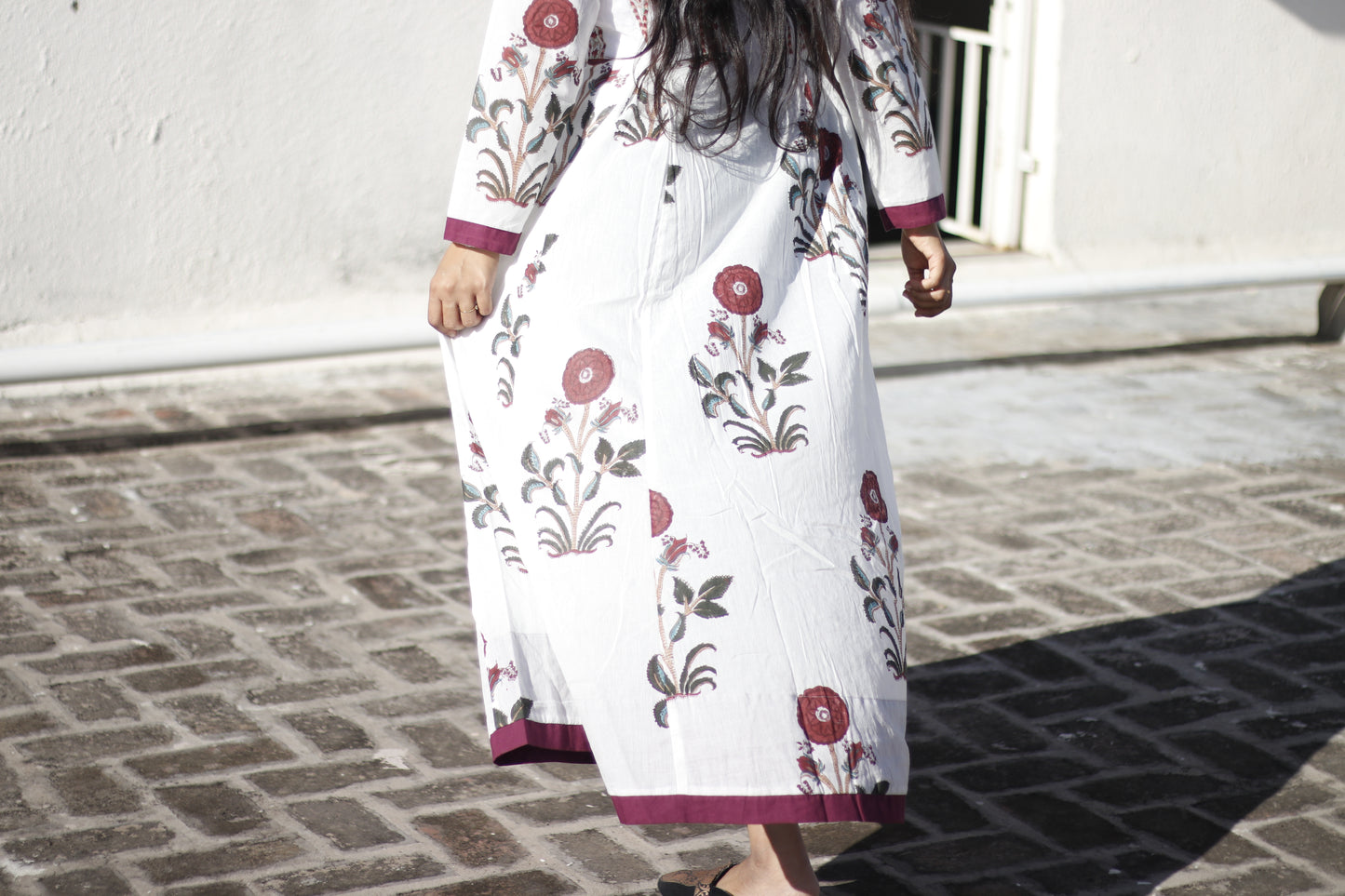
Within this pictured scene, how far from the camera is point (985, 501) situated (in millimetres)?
4453

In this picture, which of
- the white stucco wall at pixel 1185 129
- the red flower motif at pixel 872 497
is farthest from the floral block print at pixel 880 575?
the white stucco wall at pixel 1185 129

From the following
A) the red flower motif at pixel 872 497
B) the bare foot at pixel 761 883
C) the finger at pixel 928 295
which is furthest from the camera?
the finger at pixel 928 295

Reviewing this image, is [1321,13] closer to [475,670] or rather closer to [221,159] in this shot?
[221,159]

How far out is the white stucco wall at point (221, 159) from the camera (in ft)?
17.2

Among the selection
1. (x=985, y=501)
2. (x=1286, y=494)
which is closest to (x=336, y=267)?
(x=985, y=501)

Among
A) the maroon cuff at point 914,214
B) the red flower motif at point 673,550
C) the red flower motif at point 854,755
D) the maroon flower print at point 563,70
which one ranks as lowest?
the red flower motif at point 854,755

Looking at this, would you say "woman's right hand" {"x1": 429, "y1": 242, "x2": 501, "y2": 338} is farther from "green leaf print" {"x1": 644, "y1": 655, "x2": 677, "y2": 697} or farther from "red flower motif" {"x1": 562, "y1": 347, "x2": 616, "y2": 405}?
"green leaf print" {"x1": 644, "y1": 655, "x2": 677, "y2": 697}

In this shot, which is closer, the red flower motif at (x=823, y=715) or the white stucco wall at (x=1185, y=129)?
the red flower motif at (x=823, y=715)

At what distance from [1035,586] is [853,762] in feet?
5.94

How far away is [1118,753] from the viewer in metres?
3.00

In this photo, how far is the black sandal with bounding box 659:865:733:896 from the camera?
246 cm

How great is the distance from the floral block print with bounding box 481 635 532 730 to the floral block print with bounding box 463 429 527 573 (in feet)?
0.47

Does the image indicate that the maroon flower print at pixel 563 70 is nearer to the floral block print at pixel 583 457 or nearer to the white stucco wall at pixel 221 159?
the floral block print at pixel 583 457

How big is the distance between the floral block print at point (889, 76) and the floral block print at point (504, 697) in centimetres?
101
